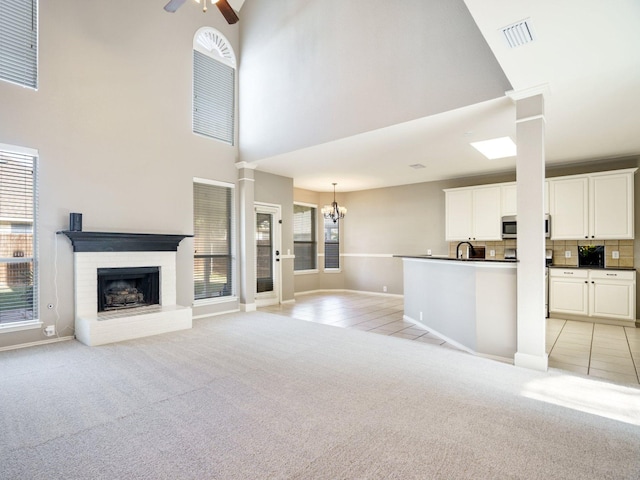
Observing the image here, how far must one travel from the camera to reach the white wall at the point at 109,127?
445 cm

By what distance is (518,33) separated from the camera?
2711mm

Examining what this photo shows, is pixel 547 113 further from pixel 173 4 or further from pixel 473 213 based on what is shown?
pixel 173 4

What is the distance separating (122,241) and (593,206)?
756 centimetres

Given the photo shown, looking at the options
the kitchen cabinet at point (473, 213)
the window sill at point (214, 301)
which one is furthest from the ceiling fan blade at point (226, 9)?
the kitchen cabinet at point (473, 213)

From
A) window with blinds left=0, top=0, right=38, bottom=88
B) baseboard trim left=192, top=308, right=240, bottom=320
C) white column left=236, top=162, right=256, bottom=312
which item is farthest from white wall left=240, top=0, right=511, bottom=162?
window with blinds left=0, top=0, right=38, bottom=88

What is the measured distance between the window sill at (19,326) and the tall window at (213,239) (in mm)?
2237

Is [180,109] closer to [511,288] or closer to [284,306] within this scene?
[284,306]

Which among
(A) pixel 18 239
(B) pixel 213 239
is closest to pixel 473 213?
(B) pixel 213 239

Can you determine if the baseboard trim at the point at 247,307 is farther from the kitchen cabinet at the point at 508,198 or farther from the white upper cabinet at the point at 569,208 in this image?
the white upper cabinet at the point at 569,208

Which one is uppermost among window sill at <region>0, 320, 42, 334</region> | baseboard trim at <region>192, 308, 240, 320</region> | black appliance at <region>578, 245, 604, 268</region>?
black appliance at <region>578, 245, 604, 268</region>

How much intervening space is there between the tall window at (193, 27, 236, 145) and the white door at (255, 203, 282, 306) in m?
1.69

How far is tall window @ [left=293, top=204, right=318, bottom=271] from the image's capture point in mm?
9359

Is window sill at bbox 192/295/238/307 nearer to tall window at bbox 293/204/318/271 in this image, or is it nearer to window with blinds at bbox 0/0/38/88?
tall window at bbox 293/204/318/271

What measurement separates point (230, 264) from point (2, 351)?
341cm
